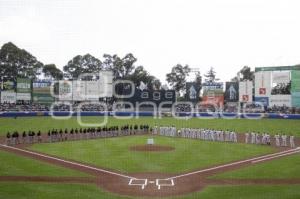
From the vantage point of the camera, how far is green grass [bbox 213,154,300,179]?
896 inches

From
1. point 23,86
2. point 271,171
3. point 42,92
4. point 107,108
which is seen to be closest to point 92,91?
point 107,108

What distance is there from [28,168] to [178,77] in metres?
94.2

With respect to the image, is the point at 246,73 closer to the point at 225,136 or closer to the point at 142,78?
the point at 142,78

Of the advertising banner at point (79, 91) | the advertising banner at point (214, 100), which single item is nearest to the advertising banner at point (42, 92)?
the advertising banner at point (79, 91)

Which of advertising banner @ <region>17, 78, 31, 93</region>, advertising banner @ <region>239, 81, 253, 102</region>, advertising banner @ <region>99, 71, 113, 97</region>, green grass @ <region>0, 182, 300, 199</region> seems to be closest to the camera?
green grass @ <region>0, 182, 300, 199</region>

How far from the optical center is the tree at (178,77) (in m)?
116

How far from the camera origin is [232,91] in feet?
238

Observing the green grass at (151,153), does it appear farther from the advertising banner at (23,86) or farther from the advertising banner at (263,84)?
the advertising banner at (23,86)

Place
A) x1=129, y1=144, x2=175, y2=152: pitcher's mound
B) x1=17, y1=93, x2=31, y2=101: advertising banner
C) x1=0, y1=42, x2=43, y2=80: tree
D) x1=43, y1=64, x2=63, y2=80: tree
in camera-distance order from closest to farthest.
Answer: x1=129, y1=144, x2=175, y2=152: pitcher's mound < x1=17, y1=93, x2=31, y2=101: advertising banner < x1=0, y1=42, x2=43, y2=80: tree < x1=43, y1=64, x2=63, y2=80: tree

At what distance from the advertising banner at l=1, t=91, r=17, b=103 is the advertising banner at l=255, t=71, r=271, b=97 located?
1650 inches

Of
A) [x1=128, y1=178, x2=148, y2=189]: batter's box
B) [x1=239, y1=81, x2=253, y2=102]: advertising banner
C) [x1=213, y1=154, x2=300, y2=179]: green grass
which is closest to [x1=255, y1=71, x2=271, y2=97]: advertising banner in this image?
[x1=239, y1=81, x2=253, y2=102]: advertising banner

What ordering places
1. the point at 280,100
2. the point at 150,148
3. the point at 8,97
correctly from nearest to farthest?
the point at 150,148 → the point at 280,100 → the point at 8,97

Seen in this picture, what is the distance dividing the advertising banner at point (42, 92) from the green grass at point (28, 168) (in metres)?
50.5

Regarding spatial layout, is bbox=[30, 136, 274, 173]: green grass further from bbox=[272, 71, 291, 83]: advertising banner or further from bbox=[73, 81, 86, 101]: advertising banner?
bbox=[73, 81, 86, 101]: advertising banner
